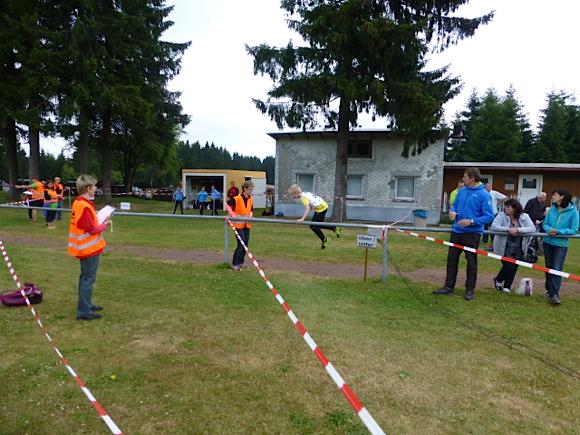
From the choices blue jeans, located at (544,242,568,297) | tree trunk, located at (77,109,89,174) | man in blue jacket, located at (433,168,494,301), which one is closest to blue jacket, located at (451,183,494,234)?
man in blue jacket, located at (433,168,494,301)

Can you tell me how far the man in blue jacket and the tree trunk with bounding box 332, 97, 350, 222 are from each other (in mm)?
14172

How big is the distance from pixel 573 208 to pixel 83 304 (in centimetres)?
695

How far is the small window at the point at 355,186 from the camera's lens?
2448 cm

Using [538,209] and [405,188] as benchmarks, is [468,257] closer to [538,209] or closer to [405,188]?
[538,209]

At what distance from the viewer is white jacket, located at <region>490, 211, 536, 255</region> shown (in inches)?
270

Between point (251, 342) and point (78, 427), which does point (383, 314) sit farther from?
point (78, 427)

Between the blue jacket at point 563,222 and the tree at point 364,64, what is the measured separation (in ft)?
40.2

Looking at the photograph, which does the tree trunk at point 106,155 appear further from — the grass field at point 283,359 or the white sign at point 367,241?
the white sign at point 367,241

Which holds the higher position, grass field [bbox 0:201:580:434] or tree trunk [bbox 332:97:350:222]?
tree trunk [bbox 332:97:350:222]

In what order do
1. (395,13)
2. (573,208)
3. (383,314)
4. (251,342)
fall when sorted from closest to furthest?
(251,342) < (383,314) < (573,208) < (395,13)

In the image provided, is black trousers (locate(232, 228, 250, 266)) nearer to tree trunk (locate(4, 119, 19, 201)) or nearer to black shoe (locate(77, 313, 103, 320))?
black shoe (locate(77, 313, 103, 320))

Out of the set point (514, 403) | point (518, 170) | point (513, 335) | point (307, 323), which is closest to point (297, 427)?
point (514, 403)

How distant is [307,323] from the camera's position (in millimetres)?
5285

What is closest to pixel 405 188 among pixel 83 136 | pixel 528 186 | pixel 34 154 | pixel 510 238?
pixel 528 186
